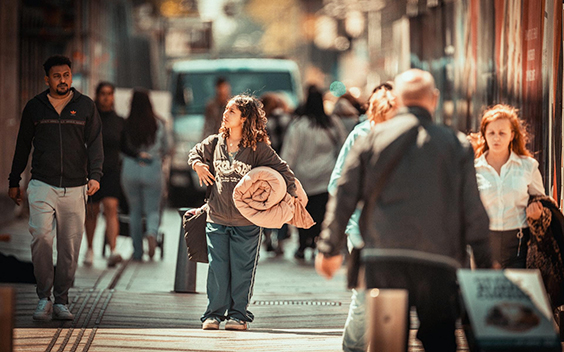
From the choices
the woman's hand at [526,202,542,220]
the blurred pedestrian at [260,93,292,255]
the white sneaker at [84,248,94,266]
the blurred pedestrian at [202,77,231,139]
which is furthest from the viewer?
the blurred pedestrian at [202,77,231,139]

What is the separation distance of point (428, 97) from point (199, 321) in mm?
3384

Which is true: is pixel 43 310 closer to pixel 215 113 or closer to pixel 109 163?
pixel 109 163

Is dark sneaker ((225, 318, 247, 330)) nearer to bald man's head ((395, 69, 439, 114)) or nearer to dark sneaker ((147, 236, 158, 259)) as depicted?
bald man's head ((395, 69, 439, 114))

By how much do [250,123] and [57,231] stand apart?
1.79 meters

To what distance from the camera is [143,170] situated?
35.0ft

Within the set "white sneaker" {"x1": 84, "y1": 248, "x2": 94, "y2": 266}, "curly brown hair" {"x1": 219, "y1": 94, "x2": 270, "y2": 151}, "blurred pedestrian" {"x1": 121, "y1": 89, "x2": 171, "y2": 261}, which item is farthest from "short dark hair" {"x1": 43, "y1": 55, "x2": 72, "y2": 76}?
"white sneaker" {"x1": 84, "y1": 248, "x2": 94, "y2": 266}

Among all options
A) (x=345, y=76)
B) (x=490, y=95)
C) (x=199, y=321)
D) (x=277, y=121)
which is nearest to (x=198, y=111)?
(x=277, y=121)

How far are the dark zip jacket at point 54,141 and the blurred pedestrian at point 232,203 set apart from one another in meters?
0.98

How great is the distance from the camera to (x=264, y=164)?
6.88 meters

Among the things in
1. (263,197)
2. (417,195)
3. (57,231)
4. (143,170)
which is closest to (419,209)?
(417,195)

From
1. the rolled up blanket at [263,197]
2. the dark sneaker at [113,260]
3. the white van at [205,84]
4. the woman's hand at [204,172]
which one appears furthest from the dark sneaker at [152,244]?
the white van at [205,84]

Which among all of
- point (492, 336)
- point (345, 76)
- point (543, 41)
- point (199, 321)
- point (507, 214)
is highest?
point (345, 76)

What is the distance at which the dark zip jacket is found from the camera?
7.21 metres

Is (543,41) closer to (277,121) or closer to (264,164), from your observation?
(264,164)
